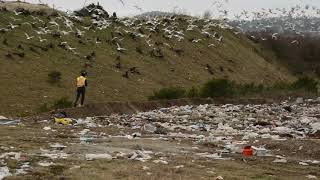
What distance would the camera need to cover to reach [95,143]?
11945 millimetres

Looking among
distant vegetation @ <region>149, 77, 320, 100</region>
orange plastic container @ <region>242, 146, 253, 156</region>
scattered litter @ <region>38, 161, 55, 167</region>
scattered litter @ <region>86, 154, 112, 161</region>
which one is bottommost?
scattered litter @ <region>38, 161, 55, 167</region>

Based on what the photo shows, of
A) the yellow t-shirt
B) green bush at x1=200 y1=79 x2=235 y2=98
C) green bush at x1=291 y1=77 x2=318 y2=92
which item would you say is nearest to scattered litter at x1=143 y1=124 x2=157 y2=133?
the yellow t-shirt

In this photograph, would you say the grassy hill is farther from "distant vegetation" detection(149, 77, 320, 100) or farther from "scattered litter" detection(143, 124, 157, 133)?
"scattered litter" detection(143, 124, 157, 133)

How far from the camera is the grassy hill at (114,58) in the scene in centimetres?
3381

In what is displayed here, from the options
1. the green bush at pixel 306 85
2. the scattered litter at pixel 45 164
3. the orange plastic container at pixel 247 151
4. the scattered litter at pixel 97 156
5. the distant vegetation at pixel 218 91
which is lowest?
the scattered litter at pixel 45 164

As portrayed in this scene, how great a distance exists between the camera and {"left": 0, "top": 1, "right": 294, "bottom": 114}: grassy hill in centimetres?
3381

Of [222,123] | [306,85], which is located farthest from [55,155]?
[306,85]

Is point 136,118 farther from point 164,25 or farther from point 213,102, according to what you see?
point 164,25

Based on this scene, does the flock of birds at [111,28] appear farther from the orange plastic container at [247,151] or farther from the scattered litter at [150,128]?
the orange plastic container at [247,151]

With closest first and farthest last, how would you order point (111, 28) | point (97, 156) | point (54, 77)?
1. point (97, 156)
2. point (54, 77)
3. point (111, 28)

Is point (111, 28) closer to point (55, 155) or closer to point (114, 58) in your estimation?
point (114, 58)

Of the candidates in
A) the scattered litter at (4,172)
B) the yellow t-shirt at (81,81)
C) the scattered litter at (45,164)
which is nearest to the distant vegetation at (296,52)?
the yellow t-shirt at (81,81)

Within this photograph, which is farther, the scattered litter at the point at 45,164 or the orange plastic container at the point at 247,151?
the orange plastic container at the point at 247,151

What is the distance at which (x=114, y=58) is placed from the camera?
4431cm
